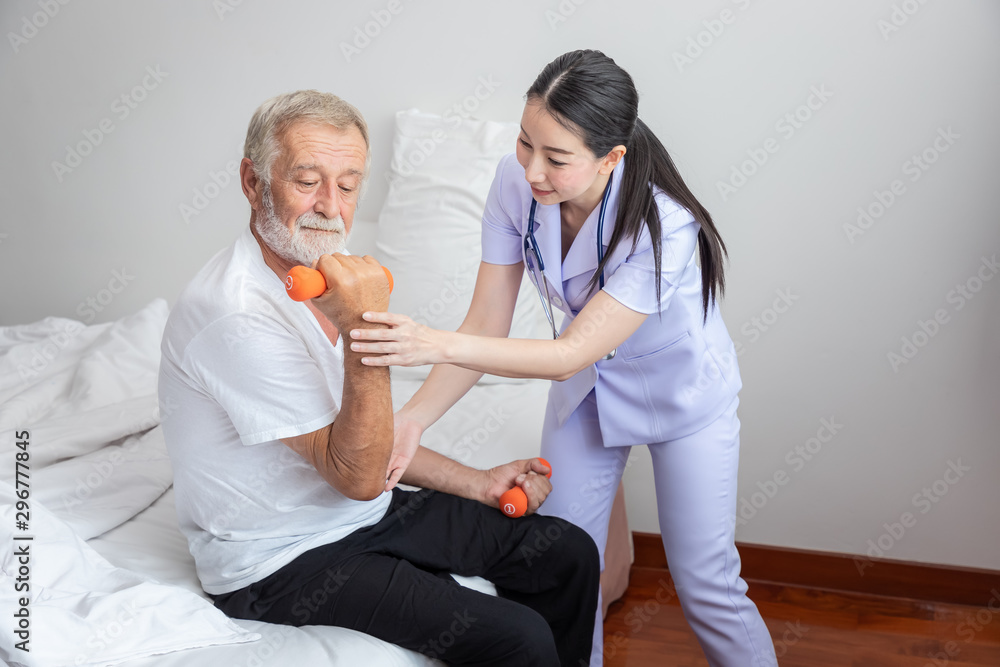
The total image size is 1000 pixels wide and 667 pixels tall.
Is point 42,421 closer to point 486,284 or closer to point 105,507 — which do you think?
point 105,507

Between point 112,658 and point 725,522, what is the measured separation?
1030 mm

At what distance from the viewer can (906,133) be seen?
6.23 feet

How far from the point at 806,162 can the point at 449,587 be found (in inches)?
55.3

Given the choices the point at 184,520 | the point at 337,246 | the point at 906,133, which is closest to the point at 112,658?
the point at 184,520

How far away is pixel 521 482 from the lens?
1461 millimetres

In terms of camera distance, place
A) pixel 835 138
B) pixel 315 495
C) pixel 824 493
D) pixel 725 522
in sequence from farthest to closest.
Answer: pixel 824 493, pixel 835 138, pixel 725 522, pixel 315 495

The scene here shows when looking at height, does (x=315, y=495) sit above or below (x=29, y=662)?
above
